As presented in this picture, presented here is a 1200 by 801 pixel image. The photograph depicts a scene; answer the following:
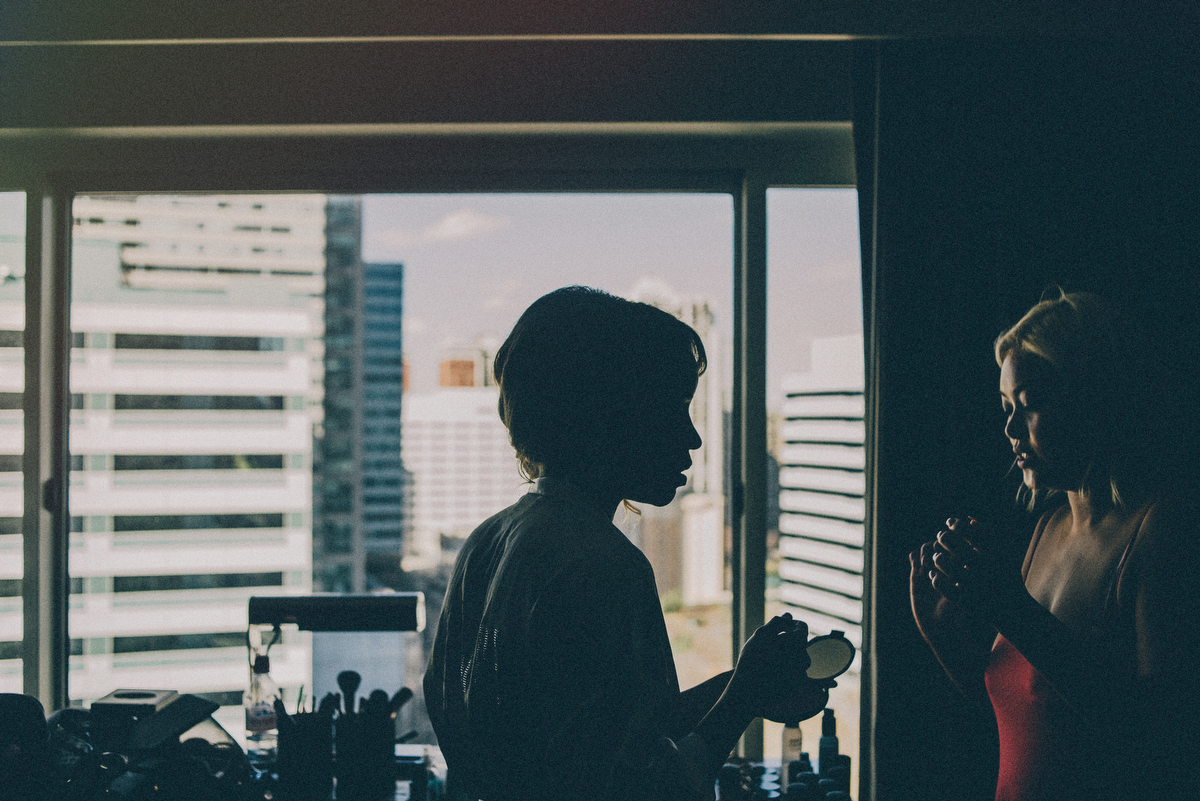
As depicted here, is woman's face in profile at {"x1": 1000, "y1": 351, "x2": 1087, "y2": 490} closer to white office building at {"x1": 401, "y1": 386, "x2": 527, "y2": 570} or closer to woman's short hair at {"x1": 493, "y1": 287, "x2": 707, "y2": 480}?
woman's short hair at {"x1": 493, "y1": 287, "x2": 707, "y2": 480}

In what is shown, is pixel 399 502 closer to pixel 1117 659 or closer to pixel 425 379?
pixel 425 379

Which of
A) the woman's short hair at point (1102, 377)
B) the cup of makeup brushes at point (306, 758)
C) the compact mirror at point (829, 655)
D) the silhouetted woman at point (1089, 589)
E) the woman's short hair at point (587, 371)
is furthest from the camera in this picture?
the cup of makeup brushes at point (306, 758)

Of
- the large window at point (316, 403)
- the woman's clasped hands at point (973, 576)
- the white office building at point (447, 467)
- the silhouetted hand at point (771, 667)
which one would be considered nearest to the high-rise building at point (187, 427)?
the large window at point (316, 403)

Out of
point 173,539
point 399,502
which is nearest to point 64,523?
point 173,539

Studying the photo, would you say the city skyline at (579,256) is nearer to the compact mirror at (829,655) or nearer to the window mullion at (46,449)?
the window mullion at (46,449)

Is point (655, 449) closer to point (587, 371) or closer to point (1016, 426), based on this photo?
point (587, 371)

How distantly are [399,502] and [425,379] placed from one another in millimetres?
358

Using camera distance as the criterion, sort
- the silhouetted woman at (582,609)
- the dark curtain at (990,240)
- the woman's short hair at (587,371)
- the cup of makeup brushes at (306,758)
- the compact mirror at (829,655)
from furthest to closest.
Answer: the dark curtain at (990,240), the cup of makeup brushes at (306,758), the compact mirror at (829,655), the woman's short hair at (587,371), the silhouetted woman at (582,609)

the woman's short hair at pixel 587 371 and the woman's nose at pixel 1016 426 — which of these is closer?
the woman's short hair at pixel 587 371

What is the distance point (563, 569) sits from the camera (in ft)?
2.81

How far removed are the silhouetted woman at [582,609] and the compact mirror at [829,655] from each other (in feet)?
0.94

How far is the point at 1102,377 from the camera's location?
122 cm

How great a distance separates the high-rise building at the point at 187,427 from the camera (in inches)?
80.0

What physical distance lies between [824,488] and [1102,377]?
89 centimetres
